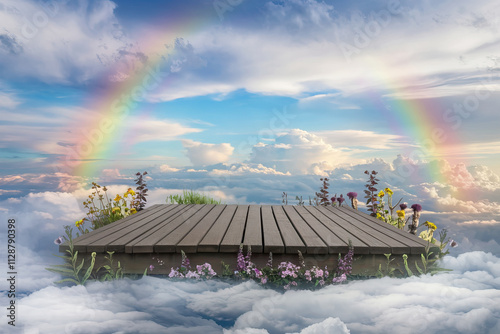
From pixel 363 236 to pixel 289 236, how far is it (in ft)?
2.51

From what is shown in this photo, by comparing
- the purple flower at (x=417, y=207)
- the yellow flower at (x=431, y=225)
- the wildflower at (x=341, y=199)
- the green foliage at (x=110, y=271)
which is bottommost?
the green foliage at (x=110, y=271)

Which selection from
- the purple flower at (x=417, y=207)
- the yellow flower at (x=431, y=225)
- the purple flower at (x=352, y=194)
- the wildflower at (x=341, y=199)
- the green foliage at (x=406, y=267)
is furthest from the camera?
the wildflower at (x=341, y=199)

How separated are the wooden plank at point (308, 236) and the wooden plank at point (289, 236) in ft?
0.15

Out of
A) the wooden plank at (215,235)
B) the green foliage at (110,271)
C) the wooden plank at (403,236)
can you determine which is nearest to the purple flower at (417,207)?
the wooden plank at (403,236)

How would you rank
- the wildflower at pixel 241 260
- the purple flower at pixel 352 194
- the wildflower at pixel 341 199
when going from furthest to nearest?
the wildflower at pixel 341 199 → the purple flower at pixel 352 194 → the wildflower at pixel 241 260

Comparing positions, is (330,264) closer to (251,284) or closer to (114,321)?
(251,284)

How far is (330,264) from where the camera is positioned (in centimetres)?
327

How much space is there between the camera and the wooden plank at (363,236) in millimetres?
3209

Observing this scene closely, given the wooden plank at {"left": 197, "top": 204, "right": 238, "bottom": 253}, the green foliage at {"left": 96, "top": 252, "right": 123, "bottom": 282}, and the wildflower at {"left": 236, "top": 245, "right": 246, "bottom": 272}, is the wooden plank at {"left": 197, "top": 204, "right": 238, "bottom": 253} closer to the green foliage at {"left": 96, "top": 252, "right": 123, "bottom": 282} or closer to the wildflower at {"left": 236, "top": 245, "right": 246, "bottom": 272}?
the wildflower at {"left": 236, "top": 245, "right": 246, "bottom": 272}

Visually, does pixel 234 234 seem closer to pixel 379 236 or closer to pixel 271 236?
pixel 271 236

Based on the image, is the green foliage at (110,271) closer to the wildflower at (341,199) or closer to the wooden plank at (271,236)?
the wooden plank at (271,236)

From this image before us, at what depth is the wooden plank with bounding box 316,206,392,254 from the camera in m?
3.21

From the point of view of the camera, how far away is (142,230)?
3914mm

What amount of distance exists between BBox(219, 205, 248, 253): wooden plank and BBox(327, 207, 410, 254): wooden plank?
1.36 meters
